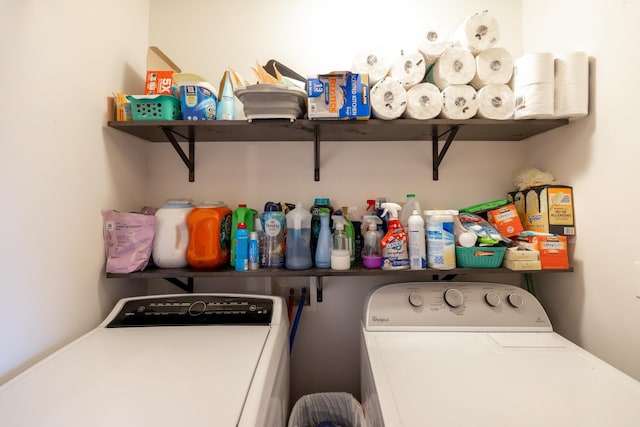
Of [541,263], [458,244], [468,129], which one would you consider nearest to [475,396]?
[458,244]

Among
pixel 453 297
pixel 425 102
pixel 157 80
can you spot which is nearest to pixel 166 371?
pixel 453 297

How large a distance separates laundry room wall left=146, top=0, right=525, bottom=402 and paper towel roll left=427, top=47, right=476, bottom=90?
384mm

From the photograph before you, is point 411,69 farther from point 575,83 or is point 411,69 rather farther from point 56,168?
point 56,168

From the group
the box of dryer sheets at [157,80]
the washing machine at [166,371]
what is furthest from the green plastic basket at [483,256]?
the box of dryer sheets at [157,80]

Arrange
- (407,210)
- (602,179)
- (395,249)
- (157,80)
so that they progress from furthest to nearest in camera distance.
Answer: (407,210) → (157,80) → (395,249) → (602,179)

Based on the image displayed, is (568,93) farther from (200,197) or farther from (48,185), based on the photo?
(48,185)

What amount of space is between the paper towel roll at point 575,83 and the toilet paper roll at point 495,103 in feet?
0.62

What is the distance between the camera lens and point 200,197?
1.60 m

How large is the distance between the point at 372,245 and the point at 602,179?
3.17 ft

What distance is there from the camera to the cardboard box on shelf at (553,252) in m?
1.23

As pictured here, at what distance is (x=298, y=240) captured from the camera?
133cm

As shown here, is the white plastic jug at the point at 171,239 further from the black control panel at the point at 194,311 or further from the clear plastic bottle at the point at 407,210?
the clear plastic bottle at the point at 407,210

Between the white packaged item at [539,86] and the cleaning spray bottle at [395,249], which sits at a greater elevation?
the white packaged item at [539,86]

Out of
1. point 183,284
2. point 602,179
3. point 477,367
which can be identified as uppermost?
point 602,179
